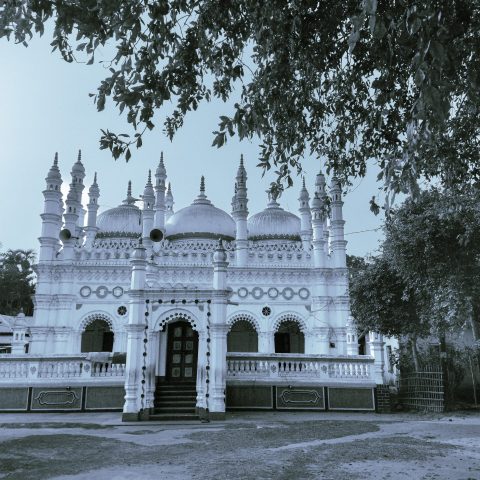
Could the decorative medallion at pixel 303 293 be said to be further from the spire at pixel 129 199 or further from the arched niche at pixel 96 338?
the spire at pixel 129 199

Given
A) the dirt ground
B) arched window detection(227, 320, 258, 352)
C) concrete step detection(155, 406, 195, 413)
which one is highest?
arched window detection(227, 320, 258, 352)

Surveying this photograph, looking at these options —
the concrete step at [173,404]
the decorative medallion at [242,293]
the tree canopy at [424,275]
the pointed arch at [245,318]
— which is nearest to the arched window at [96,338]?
the pointed arch at [245,318]

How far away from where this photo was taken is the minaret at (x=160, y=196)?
1145 inches

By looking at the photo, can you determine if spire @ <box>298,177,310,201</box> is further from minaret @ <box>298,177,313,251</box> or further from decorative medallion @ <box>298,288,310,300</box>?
decorative medallion @ <box>298,288,310,300</box>

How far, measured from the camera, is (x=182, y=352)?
47.7ft

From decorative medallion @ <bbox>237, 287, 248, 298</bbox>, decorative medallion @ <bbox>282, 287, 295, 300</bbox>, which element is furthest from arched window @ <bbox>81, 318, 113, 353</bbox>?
decorative medallion @ <bbox>282, 287, 295, 300</bbox>

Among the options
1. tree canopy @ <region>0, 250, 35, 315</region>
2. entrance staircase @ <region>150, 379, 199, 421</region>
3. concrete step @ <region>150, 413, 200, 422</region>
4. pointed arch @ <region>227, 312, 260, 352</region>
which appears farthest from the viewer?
tree canopy @ <region>0, 250, 35, 315</region>

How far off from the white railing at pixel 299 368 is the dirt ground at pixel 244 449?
2345 mm

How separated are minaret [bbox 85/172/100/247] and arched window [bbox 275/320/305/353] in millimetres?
11569

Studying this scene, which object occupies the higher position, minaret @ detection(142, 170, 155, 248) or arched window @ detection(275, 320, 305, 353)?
minaret @ detection(142, 170, 155, 248)

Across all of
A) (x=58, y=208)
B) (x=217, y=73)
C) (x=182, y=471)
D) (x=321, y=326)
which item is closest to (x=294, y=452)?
(x=182, y=471)

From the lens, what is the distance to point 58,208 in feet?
92.7

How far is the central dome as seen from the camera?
29891 mm

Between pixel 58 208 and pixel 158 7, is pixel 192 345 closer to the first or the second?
pixel 158 7
